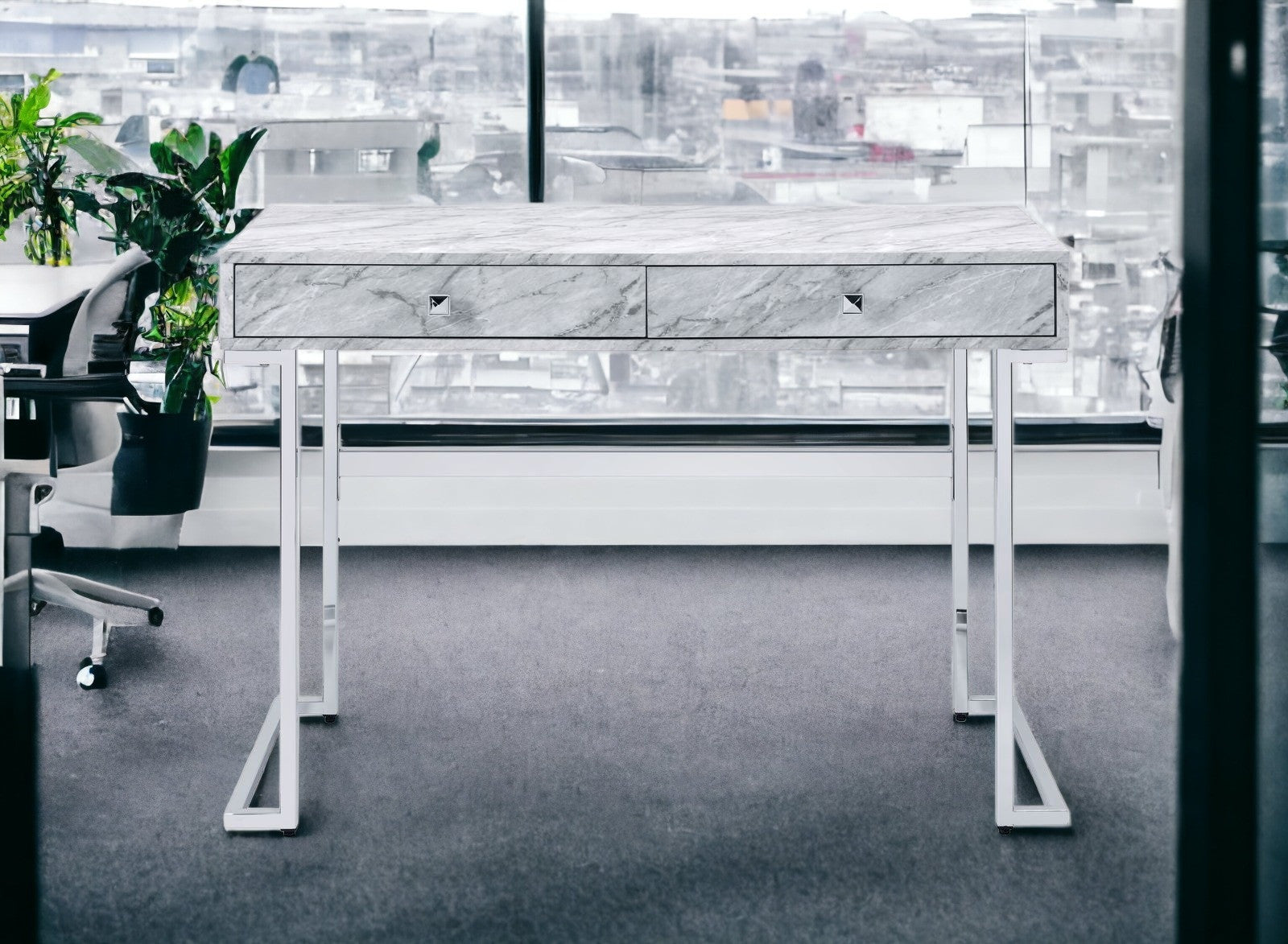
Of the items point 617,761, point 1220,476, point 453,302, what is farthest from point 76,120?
point 1220,476

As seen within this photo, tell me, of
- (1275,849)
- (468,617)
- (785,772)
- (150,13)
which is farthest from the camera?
(150,13)

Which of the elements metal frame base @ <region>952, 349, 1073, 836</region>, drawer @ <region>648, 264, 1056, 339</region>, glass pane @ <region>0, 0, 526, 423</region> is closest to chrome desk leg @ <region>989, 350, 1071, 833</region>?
metal frame base @ <region>952, 349, 1073, 836</region>

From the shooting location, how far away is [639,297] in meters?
2.01

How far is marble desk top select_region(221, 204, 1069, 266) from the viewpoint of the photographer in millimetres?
2006

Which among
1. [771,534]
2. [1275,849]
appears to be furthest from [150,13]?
[1275,849]

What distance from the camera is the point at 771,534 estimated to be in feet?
13.4

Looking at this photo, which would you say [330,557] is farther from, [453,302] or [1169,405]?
[1169,405]

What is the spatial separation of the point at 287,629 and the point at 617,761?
0.69 meters

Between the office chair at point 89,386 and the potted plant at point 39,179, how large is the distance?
0.48 meters

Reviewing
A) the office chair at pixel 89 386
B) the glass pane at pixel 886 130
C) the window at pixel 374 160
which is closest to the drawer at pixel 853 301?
the office chair at pixel 89 386

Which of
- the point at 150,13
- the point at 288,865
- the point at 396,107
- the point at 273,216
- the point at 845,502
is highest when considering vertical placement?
the point at 150,13

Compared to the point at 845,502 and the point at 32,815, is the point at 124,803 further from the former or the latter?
the point at 845,502

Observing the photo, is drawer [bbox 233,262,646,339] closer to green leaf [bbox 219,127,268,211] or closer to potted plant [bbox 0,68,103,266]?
green leaf [bbox 219,127,268,211]

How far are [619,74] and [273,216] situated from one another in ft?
6.57
